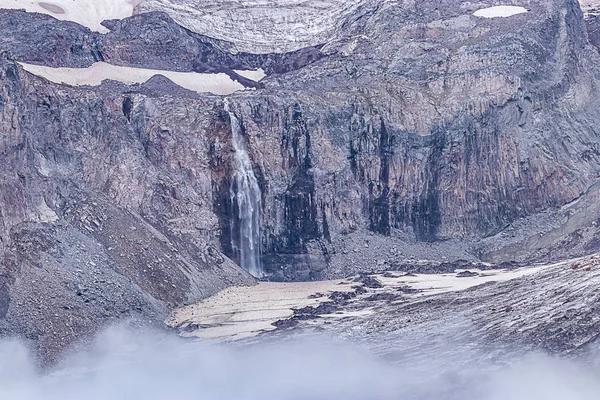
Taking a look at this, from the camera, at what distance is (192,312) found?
2197 inches

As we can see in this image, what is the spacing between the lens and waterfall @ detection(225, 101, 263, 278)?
7062 centimetres

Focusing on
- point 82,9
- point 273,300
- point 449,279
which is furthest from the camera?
point 82,9

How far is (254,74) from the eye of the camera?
88.6 m

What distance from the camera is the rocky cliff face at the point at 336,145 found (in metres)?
63.0

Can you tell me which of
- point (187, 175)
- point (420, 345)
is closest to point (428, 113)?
point (187, 175)

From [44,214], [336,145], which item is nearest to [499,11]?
[336,145]

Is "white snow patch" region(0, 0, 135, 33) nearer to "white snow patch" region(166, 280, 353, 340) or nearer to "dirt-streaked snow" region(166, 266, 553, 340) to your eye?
"white snow patch" region(166, 280, 353, 340)

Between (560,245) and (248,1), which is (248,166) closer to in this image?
(560,245)

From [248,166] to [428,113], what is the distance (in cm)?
1363

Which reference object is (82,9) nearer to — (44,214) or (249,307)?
(44,214)

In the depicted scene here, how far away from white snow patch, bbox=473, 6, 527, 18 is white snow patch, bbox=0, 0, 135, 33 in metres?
29.1

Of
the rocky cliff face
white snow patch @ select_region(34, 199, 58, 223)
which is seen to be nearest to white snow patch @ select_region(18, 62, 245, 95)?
the rocky cliff face

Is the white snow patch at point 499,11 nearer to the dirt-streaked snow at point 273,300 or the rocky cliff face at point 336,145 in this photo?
the rocky cliff face at point 336,145

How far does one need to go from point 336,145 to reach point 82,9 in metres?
30.6
